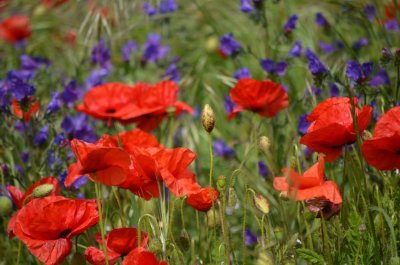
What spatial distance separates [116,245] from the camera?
1.34m

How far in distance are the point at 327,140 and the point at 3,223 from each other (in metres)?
0.98

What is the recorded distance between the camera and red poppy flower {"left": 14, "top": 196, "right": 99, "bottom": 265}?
127 cm

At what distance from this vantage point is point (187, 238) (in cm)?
143

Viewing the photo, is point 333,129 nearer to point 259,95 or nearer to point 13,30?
point 259,95

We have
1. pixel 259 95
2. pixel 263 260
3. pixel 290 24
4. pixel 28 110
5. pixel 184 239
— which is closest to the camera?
pixel 263 260

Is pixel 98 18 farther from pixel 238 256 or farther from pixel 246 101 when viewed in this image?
pixel 238 256

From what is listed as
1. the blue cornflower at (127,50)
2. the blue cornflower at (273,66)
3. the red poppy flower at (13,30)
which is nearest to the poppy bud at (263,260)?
the blue cornflower at (273,66)

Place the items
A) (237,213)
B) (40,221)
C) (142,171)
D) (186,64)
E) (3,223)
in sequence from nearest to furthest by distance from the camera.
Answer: (40,221), (142,171), (3,223), (237,213), (186,64)

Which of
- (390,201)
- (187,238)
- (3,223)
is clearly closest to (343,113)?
(390,201)

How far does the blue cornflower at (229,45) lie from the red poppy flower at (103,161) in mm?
888

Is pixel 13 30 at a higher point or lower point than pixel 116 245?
lower

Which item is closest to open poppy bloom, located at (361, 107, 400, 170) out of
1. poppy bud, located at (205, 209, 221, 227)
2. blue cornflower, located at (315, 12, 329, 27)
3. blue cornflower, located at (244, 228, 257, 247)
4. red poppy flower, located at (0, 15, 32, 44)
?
poppy bud, located at (205, 209, 221, 227)

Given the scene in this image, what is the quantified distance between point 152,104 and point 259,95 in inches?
12.1

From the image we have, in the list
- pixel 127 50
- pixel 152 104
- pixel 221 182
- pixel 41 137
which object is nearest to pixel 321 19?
pixel 127 50
